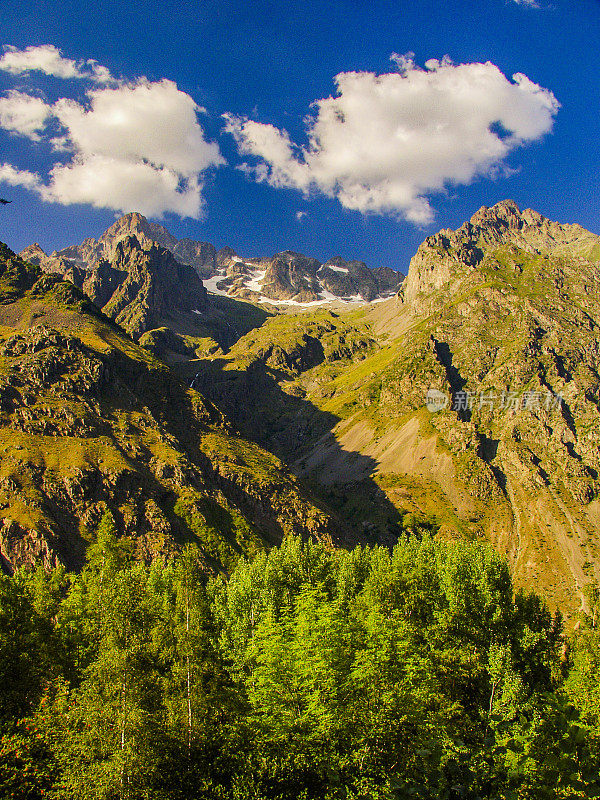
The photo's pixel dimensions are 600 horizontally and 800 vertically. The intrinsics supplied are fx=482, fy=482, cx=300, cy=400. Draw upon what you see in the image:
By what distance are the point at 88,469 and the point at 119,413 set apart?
43.5 metres

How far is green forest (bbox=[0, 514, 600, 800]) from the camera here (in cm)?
2808

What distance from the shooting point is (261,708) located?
3722 centimetres

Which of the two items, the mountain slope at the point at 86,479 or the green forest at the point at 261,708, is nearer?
the green forest at the point at 261,708

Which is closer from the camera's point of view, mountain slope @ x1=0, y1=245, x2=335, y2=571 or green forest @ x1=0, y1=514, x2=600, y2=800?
green forest @ x1=0, y1=514, x2=600, y2=800

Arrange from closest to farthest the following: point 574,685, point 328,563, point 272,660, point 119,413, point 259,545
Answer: point 272,660
point 574,685
point 328,563
point 259,545
point 119,413

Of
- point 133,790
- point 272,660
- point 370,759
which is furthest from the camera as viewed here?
point 272,660

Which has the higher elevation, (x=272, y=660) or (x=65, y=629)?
(x=272, y=660)

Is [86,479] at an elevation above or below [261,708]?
above

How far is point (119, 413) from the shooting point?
641ft

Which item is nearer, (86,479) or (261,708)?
(261,708)

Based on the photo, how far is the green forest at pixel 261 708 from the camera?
2808cm

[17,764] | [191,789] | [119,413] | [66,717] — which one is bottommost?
[191,789]

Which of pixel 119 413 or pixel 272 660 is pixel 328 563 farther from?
pixel 119 413

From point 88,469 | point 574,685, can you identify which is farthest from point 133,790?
point 88,469
